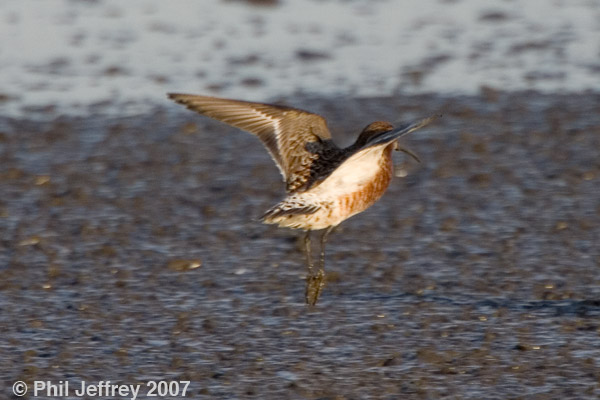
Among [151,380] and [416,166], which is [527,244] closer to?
[416,166]

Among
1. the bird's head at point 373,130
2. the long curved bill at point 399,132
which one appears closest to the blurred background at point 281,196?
the bird's head at point 373,130

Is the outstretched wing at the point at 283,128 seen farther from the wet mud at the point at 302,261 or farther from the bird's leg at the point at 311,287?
the wet mud at the point at 302,261

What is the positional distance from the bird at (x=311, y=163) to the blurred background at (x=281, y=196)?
0.57m

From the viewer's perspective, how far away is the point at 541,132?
11.6 meters

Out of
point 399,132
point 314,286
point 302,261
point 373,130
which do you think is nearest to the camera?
point 399,132

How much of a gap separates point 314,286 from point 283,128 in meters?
0.95

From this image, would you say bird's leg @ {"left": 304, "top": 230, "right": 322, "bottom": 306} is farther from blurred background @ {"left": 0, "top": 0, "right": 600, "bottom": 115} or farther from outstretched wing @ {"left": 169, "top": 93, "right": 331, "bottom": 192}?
blurred background @ {"left": 0, "top": 0, "right": 600, "bottom": 115}

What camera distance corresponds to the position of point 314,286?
26.2 ft

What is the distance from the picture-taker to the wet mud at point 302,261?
702cm

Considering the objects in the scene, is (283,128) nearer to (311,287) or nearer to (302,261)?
(311,287)

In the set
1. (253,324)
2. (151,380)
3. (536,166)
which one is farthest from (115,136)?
(151,380)

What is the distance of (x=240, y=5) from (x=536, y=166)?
22.0ft

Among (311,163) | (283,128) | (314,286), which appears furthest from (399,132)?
(314,286)

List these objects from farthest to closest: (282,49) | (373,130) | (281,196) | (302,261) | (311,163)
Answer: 1. (282,49)
2. (281,196)
3. (302,261)
4. (311,163)
5. (373,130)
